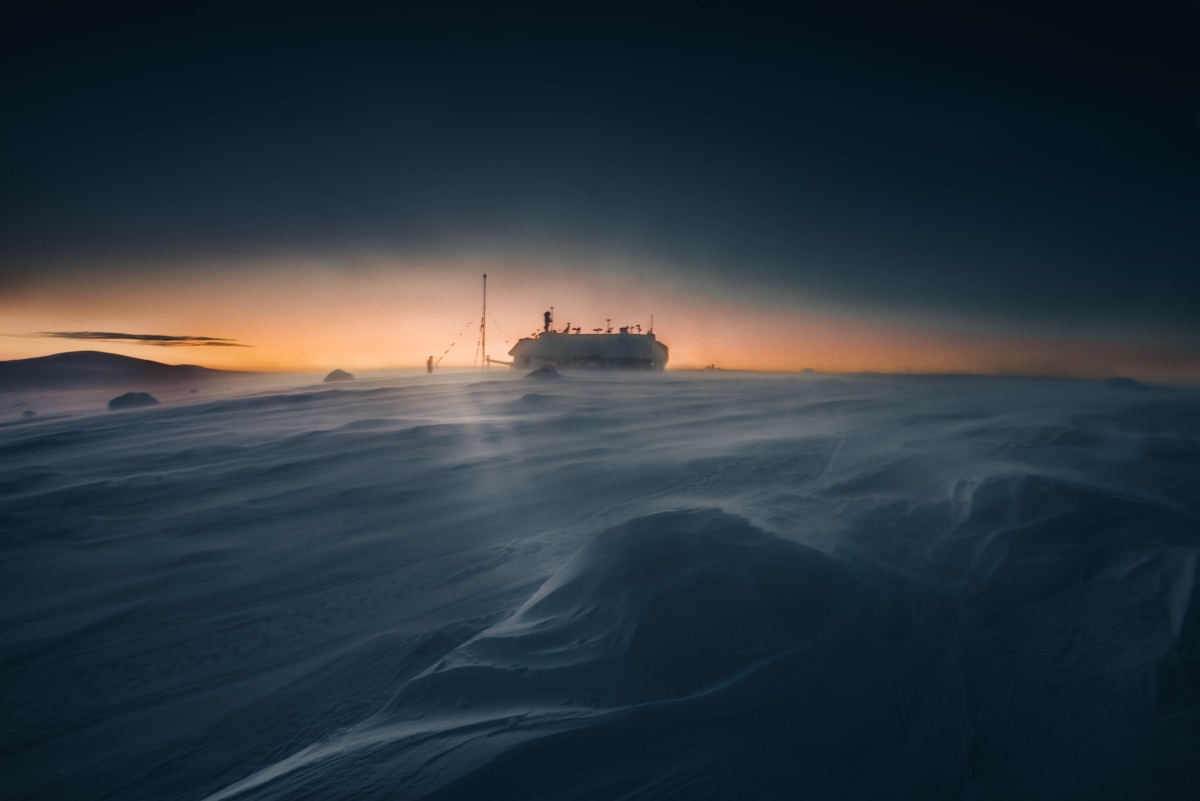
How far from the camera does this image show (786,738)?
1411 millimetres

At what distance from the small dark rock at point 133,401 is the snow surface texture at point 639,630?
10.7m

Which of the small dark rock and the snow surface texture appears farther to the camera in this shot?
the small dark rock

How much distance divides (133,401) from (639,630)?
17252 millimetres

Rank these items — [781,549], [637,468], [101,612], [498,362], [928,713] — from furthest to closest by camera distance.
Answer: [498,362], [637,468], [101,612], [781,549], [928,713]

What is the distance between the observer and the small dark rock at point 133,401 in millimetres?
12383

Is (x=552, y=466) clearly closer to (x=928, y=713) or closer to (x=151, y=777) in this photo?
(x=151, y=777)

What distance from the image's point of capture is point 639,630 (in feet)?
6.03

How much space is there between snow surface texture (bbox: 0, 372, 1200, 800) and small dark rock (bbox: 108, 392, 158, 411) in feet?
35.1

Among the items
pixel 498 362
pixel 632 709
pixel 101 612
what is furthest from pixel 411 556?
pixel 498 362

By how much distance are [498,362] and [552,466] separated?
27015mm

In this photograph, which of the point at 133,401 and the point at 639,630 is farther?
the point at 133,401

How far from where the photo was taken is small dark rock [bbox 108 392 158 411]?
488 inches

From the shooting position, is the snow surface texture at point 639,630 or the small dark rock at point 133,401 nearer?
the snow surface texture at point 639,630

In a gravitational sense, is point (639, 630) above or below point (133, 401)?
above
